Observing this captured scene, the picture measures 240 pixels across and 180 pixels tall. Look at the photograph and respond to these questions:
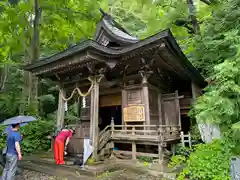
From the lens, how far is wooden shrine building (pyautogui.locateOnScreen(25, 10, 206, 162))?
681cm

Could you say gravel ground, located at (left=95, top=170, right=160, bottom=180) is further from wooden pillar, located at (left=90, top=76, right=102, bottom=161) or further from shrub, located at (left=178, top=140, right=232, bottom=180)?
shrub, located at (left=178, top=140, right=232, bottom=180)

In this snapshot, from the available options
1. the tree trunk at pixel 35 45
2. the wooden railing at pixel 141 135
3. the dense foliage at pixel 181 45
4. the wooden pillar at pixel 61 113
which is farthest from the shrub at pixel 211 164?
the tree trunk at pixel 35 45

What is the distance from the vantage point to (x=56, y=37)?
14961mm

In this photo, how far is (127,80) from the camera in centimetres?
870

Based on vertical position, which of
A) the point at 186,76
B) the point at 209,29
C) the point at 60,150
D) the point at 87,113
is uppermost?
the point at 209,29

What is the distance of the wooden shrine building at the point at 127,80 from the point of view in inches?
268

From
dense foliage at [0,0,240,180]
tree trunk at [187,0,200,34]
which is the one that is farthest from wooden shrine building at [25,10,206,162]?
tree trunk at [187,0,200,34]

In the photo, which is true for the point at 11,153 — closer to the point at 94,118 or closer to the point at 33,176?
the point at 33,176

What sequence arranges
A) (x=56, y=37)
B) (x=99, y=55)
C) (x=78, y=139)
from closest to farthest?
(x=99, y=55), (x=78, y=139), (x=56, y=37)

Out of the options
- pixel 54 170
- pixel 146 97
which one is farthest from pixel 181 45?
pixel 54 170

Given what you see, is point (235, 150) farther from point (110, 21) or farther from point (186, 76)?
point (110, 21)

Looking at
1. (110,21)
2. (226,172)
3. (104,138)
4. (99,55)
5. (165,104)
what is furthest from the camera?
(110,21)

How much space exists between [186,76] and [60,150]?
23.0 ft

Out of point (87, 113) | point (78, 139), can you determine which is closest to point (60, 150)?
point (78, 139)
